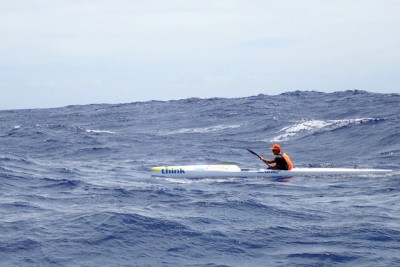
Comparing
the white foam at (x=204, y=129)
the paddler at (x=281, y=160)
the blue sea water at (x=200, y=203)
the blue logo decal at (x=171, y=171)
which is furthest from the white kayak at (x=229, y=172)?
the white foam at (x=204, y=129)

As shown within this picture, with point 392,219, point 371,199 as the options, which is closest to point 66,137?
point 371,199

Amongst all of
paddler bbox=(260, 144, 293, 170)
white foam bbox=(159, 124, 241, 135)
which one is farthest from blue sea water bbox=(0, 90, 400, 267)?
white foam bbox=(159, 124, 241, 135)

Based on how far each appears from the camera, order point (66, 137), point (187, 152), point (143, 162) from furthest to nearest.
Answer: point (66, 137)
point (187, 152)
point (143, 162)

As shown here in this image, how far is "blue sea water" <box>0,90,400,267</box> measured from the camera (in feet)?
32.3

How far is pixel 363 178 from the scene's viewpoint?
17484mm

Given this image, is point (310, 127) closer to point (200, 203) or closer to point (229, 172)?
point (229, 172)

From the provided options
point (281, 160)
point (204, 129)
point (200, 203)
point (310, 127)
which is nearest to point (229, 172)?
point (281, 160)

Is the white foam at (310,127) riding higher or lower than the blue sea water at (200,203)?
higher

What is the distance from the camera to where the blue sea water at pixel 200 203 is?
984 cm

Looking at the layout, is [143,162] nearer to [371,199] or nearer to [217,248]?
[371,199]

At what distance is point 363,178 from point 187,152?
8.96 m

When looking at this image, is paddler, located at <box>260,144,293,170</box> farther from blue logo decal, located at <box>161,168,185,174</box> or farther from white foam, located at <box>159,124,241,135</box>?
white foam, located at <box>159,124,241,135</box>

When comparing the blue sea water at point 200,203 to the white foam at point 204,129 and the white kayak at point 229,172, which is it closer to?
the white kayak at point 229,172

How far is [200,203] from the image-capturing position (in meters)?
13.7
